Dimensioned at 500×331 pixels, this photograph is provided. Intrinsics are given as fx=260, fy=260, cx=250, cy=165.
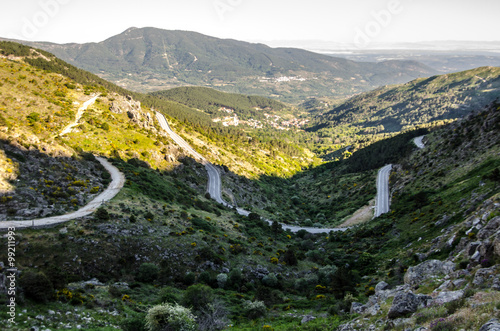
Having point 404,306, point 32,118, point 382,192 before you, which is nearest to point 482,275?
point 404,306

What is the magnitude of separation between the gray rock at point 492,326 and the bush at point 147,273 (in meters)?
35.5

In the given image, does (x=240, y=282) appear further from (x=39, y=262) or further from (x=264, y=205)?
(x=264, y=205)

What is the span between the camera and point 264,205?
120 m

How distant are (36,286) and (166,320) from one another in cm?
1186

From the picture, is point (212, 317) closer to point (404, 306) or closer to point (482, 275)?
point (404, 306)

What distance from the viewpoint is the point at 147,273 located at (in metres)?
36.2

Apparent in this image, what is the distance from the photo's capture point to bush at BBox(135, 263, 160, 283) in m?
35.8

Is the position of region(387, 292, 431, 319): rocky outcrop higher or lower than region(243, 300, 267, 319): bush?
higher

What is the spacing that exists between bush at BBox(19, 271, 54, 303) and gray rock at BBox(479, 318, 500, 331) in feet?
102

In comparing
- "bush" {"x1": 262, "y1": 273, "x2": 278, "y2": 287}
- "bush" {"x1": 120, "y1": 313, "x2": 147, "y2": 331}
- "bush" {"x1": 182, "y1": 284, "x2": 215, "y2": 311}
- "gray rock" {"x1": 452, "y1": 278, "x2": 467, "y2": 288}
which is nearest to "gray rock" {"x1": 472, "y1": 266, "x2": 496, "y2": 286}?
"gray rock" {"x1": 452, "y1": 278, "x2": 467, "y2": 288}

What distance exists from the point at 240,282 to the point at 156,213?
23763 millimetres

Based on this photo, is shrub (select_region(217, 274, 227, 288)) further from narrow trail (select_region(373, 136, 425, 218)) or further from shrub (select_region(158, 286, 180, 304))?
narrow trail (select_region(373, 136, 425, 218))

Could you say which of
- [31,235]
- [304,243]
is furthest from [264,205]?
[31,235]

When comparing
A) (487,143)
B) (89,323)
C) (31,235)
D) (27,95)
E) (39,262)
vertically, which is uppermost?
(27,95)
